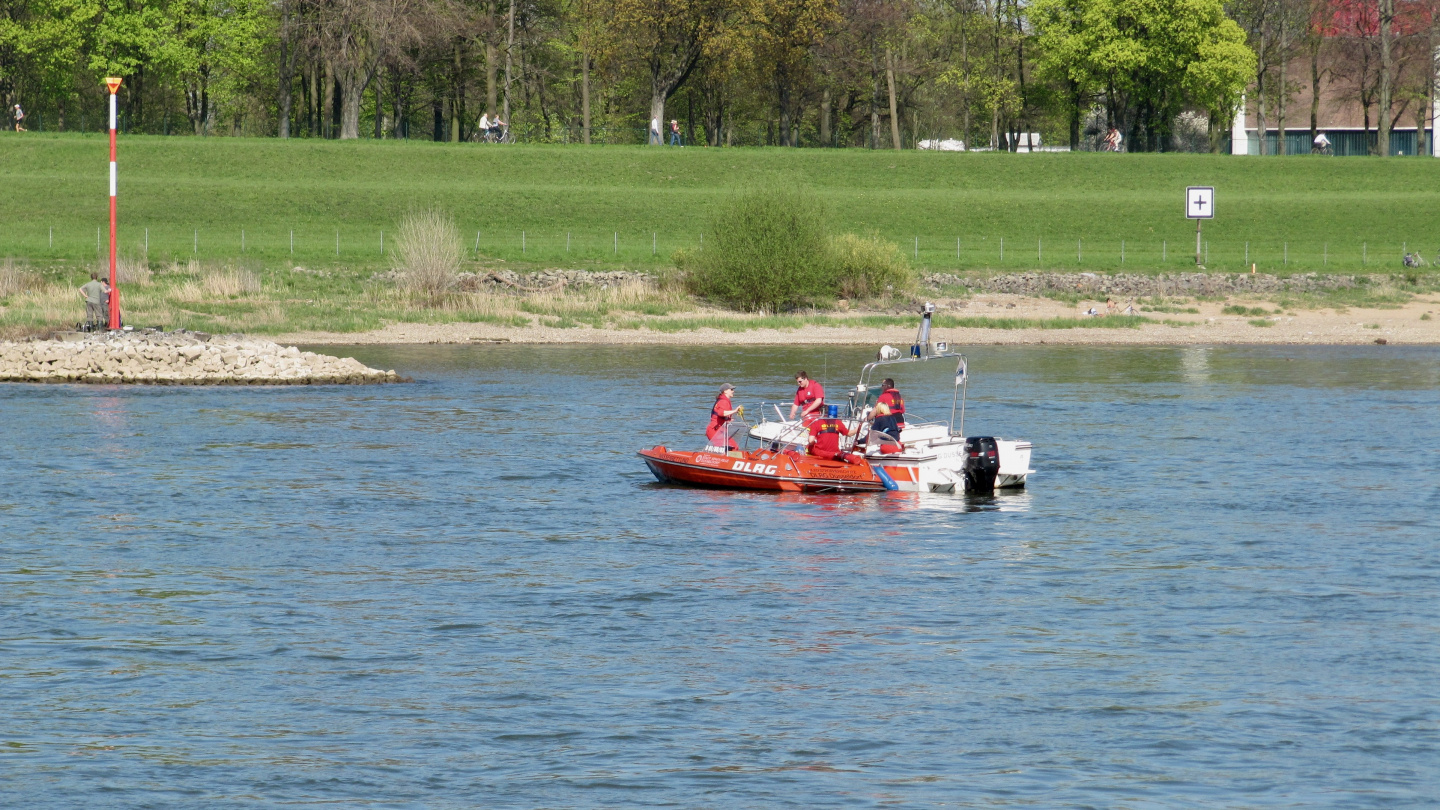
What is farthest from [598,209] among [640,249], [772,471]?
[772,471]

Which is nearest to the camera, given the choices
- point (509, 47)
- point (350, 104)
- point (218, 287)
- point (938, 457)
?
point (938, 457)

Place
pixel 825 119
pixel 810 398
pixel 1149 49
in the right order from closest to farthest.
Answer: pixel 810 398, pixel 1149 49, pixel 825 119

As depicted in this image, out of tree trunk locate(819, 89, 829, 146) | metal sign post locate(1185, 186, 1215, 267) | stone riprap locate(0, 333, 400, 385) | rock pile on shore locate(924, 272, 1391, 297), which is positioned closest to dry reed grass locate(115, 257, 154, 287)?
stone riprap locate(0, 333, 400, 385)

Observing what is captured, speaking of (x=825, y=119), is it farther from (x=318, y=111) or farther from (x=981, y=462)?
(x=981, y=462)

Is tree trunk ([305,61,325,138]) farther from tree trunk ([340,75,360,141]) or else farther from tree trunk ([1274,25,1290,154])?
tree trunk ([1274,25,1290,154])

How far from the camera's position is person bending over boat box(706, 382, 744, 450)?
2744 centimetres

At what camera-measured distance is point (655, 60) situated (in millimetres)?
89812

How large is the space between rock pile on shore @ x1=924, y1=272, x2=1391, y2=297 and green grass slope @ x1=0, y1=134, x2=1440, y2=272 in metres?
2.39

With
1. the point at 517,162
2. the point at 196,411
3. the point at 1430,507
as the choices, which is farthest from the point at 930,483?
the point at 517,162

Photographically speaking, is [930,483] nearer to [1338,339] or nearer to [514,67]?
[1338,339]

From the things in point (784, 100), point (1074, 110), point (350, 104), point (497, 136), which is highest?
point (784, 100)

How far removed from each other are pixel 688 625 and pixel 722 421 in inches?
394

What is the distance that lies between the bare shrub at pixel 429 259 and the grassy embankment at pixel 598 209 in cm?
87

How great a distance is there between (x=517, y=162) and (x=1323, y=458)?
59.8 m
